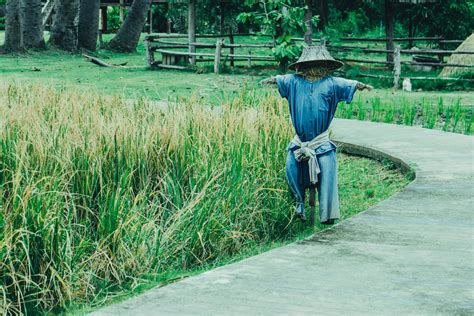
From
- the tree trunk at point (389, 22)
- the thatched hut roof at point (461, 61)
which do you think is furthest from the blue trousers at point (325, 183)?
the tree trunk at point (389, 22)

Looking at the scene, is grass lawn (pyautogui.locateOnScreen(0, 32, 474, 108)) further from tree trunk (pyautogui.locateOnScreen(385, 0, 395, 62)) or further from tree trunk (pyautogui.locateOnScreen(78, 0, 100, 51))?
tree trunk (pyautogui.locateOnScreen(385, 0, 395, 62))

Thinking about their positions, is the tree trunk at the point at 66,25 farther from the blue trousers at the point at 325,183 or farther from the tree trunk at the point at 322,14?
the blue trousers at the point at 325,183

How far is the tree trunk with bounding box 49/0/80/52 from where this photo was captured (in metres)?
28.1

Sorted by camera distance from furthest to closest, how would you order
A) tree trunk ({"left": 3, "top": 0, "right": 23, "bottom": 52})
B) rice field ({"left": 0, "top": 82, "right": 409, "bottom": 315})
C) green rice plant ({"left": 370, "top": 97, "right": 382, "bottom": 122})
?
1. tree trunk ({"left": 3, "top": 0, "right": 23, "bottom": 52})
2. green rice plant ({"left": 370, "top": 97, "right": 382, "bottom": 122})
3. rice field ({"left": 0, "top": 82, "right": 409, "bottom": 315})

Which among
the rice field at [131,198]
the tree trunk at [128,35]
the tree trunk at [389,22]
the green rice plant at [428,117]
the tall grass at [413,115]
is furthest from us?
the tree trunk at [128,35]

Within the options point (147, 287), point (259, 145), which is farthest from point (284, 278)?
point (259, 145)

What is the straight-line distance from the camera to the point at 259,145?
7805 millimetres

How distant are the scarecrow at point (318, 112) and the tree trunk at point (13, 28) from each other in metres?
21.5

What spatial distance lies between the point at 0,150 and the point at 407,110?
7421 mm

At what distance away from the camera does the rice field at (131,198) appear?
538 centimetres

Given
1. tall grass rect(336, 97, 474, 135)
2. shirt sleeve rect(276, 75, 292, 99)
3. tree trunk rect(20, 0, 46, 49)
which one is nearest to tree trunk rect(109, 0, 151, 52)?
tree trunk rect(20, 0, 46, 49)

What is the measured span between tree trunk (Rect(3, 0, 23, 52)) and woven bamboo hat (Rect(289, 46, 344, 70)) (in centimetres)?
2154

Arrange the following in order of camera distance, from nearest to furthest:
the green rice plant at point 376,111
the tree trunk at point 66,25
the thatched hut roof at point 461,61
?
the green rice plant at point 376,111
the thatched hut roof at point 461,61
the tree trunk at point 66,25

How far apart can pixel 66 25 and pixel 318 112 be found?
886 inches
